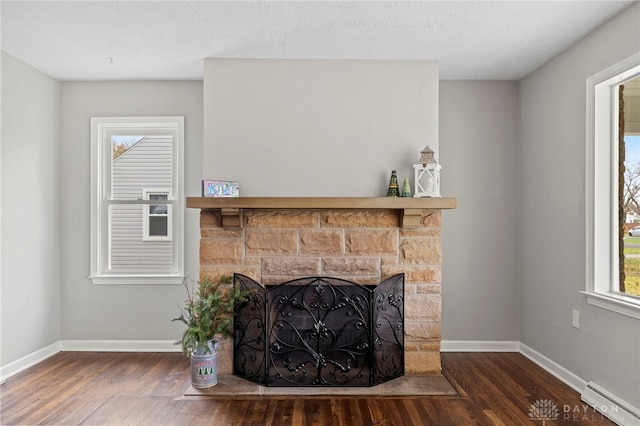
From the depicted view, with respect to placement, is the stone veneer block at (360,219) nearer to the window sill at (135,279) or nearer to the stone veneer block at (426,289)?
the stone veneer block at (426,289)

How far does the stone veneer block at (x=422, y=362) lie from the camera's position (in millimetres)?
3357

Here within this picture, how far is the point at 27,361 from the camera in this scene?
3.64 m

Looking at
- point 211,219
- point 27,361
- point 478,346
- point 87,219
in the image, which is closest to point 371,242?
point 211,219

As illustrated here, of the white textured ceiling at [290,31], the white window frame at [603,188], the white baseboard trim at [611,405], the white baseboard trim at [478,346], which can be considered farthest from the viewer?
the white baseboard trim at [478,346]

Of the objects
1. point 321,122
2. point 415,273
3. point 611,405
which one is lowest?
point 611,405

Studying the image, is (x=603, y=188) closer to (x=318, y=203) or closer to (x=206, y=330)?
(x=318, y=203)

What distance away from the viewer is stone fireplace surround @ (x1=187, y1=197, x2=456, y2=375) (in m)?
3.38

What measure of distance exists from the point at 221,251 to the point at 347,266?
3.13 ft

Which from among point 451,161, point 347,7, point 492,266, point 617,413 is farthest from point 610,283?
point 347,7

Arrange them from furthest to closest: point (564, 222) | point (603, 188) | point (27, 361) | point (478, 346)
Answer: point (478, 346) → point (27, 361) → point (564, 222) → point (603, 188)

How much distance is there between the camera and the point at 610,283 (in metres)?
2.97

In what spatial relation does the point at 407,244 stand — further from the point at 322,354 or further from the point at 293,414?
the point at 293,414

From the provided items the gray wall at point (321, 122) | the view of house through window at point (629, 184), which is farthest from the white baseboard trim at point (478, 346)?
the gray wall at point (321, 122)

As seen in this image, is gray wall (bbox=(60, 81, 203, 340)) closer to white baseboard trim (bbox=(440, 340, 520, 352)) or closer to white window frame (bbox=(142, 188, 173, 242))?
white window frame (bbox=(142, 188, 173, 242))
